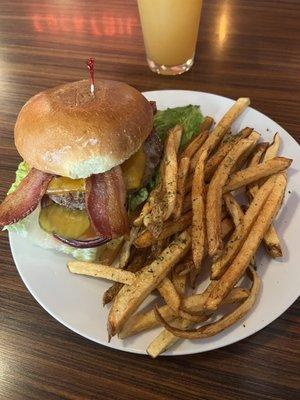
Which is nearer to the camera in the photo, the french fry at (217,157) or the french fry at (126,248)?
the french fry at (126,248)

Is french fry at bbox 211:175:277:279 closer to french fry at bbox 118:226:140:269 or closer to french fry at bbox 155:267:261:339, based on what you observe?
french fry at bbox 155:267:261:339

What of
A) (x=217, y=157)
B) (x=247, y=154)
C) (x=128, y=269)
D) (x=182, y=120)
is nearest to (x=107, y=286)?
(x=128, y=269)

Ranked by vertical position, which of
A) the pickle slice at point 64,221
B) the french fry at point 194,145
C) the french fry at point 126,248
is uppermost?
the french fry at point 194,145

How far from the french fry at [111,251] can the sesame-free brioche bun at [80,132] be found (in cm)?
26

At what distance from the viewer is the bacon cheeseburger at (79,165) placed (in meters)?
1.45

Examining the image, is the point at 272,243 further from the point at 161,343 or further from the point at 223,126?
the point at 223,126

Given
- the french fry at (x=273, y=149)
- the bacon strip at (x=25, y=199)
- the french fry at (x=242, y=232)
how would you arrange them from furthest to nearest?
1. the french fry at (x=273, y=149)
2. the bacon strip at (x=25, y=199)
3. the french fry at (x=242, y=232)

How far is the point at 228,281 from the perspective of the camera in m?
1.20

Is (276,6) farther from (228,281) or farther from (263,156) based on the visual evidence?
(228,281)

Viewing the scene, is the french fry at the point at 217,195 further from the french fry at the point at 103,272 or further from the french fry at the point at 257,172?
the french fry at the point at 103,272

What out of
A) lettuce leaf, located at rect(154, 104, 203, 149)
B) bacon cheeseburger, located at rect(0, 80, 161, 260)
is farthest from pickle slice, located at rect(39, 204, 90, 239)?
lettuce leaf, located at rect(154, 104, 203, 149)

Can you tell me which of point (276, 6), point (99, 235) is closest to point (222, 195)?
point (99, 235)

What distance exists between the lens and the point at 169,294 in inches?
48.0

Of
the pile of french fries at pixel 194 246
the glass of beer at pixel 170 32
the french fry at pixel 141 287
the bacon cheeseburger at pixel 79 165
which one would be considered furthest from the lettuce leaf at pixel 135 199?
the glass of beer at pixel 170 32
